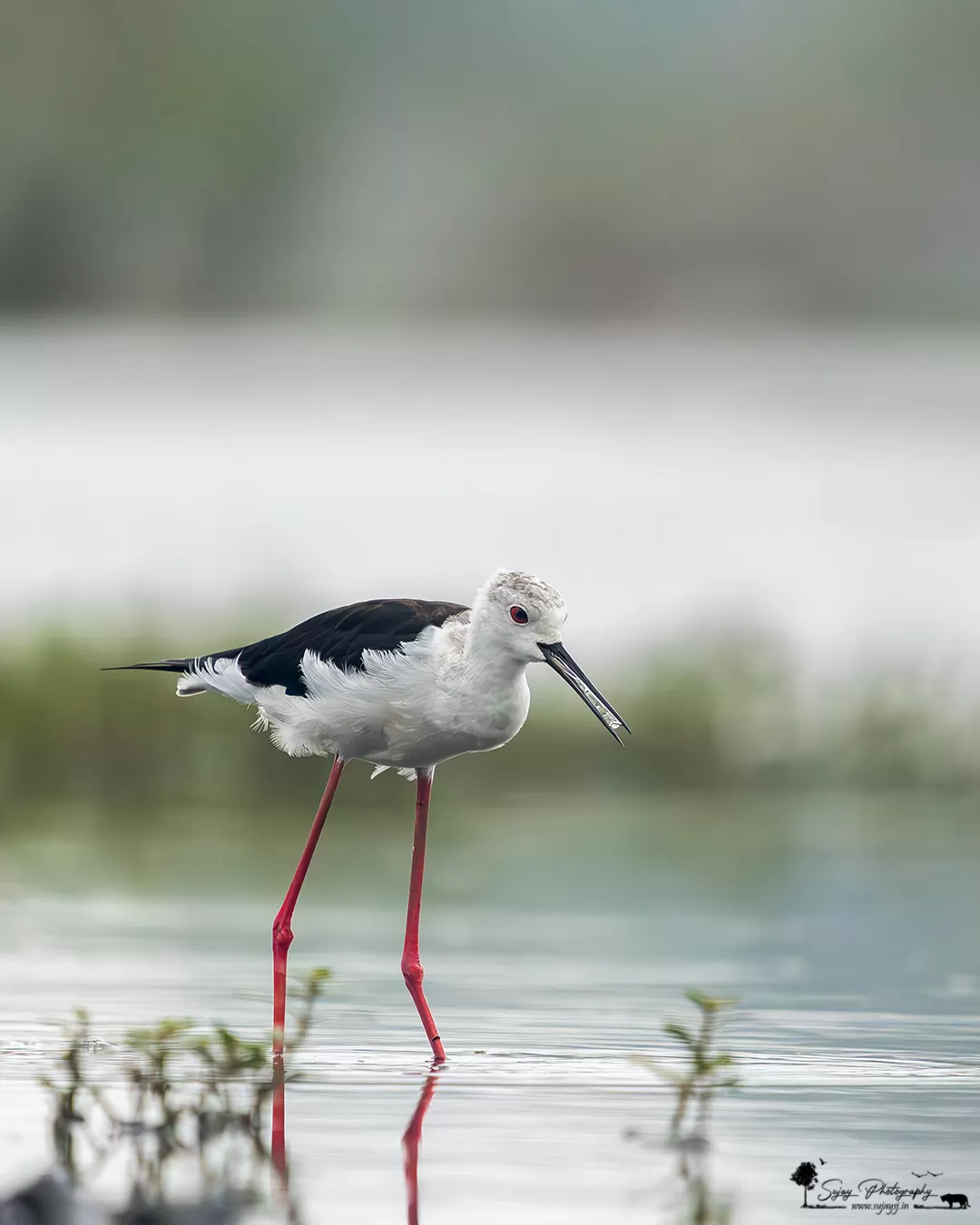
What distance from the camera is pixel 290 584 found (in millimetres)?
15477

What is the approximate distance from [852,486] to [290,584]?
8.51 metres

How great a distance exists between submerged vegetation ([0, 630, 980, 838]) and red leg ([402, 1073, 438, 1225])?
6988 millimetres

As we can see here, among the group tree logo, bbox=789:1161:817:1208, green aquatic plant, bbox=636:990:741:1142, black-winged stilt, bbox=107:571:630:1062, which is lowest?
tree logo, bbox=789:1161:817:1208

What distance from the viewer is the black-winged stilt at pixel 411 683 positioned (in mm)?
7777

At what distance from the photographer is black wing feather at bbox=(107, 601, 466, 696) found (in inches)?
316

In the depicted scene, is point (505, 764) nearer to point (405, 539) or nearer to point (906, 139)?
point (405, 539)

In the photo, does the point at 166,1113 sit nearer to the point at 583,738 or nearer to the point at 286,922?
the point at 286,922

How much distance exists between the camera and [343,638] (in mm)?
8117

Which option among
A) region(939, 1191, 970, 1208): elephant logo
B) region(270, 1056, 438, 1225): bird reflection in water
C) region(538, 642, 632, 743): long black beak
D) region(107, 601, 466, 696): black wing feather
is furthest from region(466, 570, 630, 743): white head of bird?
region(939, 1191, 970, 1208): elephant logo

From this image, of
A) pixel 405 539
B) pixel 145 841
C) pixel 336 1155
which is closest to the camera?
pixel 336 1155

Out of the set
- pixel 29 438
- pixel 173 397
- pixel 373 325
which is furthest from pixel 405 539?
pixel 373 325

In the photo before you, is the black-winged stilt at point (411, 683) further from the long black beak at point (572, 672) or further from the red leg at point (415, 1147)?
the red leg at point (415, 1147)

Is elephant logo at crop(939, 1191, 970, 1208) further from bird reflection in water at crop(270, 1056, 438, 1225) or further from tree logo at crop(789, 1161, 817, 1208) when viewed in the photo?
bird reflection in water at crop(270, 1056, 438, 1225)

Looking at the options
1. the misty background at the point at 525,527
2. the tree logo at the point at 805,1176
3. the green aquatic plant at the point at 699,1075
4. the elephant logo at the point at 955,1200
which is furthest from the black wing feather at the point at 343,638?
the elephant logo at the point at 955,1200
